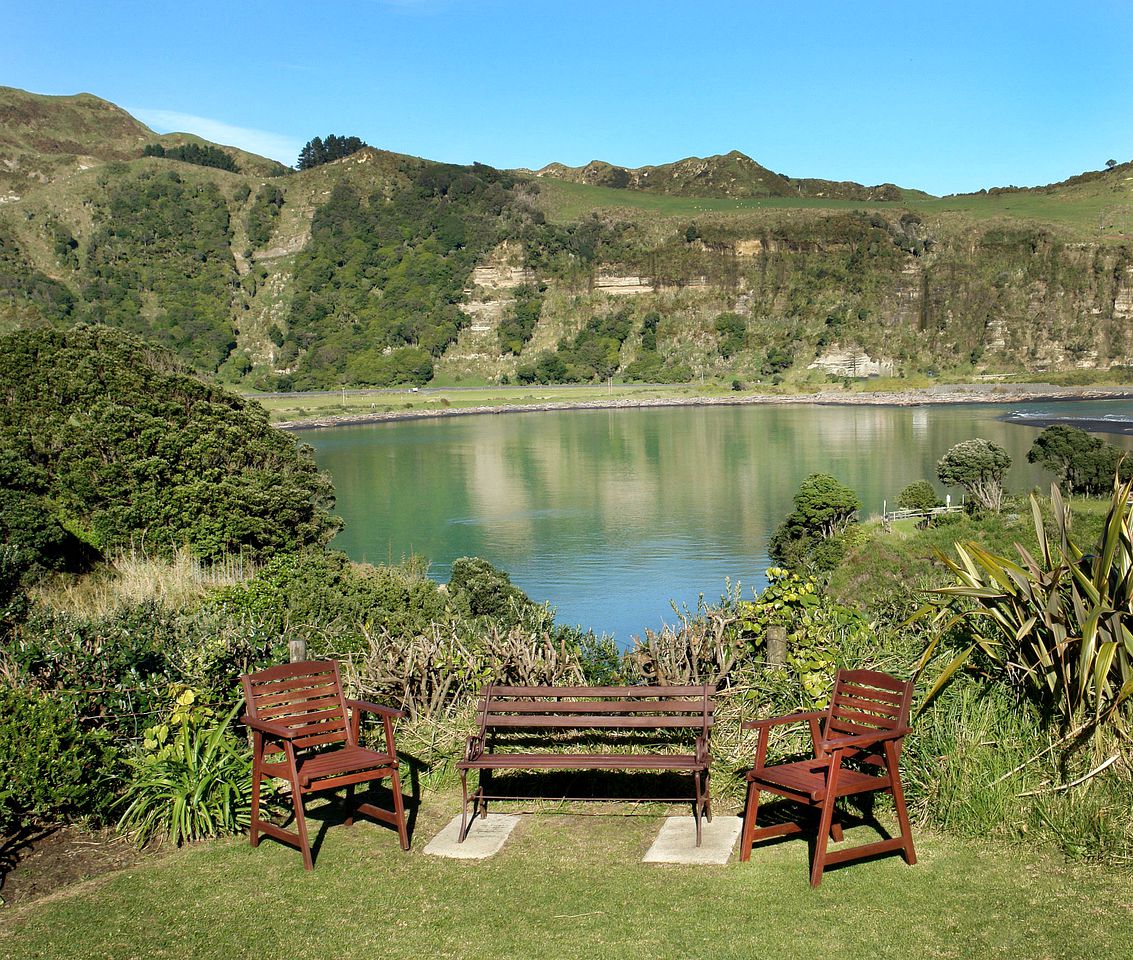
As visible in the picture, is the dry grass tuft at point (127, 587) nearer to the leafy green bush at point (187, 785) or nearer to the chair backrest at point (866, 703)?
the leafy green bush at point (187, 785)

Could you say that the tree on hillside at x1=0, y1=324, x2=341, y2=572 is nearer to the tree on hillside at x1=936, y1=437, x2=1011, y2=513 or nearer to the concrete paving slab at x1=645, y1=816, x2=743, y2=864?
the concrete paving slab at x1=645, y1=816, x2=743, y2=864

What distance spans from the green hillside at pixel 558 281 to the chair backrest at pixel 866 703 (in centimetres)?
13193

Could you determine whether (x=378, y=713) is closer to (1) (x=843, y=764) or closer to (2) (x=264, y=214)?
(1) (x=843, y=764)

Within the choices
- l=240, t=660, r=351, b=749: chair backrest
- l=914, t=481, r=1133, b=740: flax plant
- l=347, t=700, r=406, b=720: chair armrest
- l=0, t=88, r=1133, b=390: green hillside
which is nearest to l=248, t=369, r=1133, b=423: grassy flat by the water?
l=0, t=88, r=1133, b=390: green hillside

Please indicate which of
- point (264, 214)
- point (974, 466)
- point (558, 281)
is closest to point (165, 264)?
point (264, 214)

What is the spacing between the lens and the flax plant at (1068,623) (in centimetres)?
524

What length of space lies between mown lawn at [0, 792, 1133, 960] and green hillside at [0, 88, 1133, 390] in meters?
133

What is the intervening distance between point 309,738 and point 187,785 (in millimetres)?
791

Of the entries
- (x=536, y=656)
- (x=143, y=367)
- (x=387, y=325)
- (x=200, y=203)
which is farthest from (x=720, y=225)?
(x=536, y=656)

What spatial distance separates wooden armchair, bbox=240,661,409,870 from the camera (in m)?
5.24

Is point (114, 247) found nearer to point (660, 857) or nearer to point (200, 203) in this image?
point (200, 203)

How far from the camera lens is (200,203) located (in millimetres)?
168125

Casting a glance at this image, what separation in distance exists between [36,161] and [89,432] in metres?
197

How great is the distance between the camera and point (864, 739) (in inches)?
191
